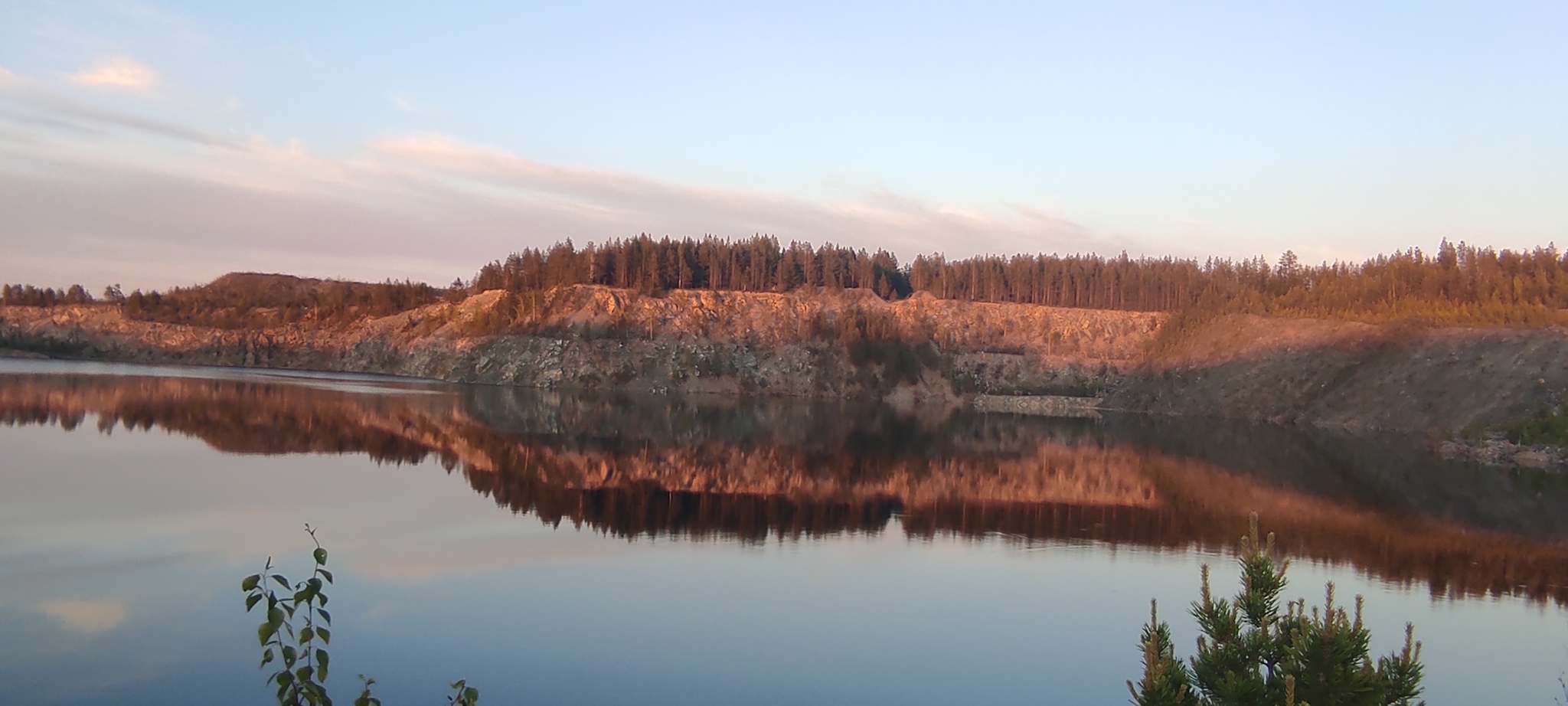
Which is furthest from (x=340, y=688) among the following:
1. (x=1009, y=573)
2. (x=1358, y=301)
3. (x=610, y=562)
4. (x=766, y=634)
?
(x=1358, y=301)

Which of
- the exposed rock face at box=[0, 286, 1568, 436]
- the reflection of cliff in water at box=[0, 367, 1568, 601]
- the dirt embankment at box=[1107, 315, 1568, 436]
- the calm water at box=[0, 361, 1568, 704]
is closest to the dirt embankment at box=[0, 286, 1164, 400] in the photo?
the exposed rock face at box=[0, 286, 1568, 436]

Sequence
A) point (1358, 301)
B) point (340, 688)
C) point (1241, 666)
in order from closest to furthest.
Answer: point (1241, 666), point (340, 688), point (1358, 301)

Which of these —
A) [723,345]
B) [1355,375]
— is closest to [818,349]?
[723,345]

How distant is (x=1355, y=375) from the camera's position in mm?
73125

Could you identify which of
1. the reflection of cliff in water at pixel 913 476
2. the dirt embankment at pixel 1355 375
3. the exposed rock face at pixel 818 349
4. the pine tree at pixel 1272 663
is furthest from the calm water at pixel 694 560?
the exposed rock face at pixel 818 349

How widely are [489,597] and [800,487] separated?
15.3 metres

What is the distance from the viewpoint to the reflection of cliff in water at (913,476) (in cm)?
2336

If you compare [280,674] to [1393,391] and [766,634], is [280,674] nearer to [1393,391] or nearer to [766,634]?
[766,634]

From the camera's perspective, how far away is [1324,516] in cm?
2759

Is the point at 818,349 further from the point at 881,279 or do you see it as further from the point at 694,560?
the point at 694,560

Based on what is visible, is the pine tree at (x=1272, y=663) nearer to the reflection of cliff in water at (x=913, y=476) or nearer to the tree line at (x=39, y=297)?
the reflection of cliff in water at (x=913, y=476)

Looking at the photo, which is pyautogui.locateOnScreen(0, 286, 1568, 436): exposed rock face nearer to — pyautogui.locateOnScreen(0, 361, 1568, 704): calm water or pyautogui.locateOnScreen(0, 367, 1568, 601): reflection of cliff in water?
pyautogui.locateOnScreen(0, 367, 1568, 601): reflection of cliff in water

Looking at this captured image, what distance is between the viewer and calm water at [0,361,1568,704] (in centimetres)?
1237

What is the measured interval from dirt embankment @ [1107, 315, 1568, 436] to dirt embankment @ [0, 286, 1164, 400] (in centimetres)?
1060
